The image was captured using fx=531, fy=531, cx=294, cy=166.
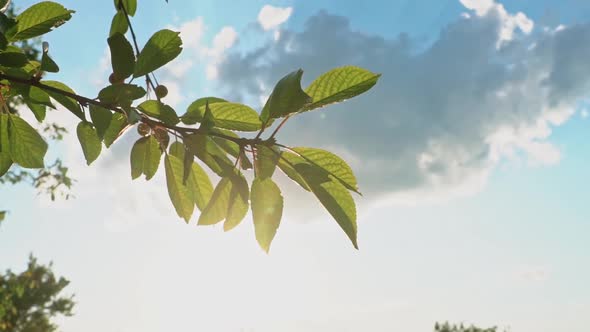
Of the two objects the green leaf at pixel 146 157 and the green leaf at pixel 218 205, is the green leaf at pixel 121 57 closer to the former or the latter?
Answer: the green leaf at pixel 146 157

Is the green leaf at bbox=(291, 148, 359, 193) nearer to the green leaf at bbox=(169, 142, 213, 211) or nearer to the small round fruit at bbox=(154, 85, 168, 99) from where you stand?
the green leaf at bbox=(169, 142, 213, 211)

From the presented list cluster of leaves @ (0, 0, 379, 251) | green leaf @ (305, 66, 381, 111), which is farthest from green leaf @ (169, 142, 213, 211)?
green leaf @ (305, 66, 381, 111)

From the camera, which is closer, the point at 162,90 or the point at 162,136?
the point at 162,136

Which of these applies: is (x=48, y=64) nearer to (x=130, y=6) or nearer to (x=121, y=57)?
(x=121, y=57)

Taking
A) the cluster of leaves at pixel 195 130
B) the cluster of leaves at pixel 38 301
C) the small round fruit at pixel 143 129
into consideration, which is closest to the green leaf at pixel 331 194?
the cluster of leaves at pixel 195 130

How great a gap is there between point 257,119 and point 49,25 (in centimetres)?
61

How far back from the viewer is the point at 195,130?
1.05 m

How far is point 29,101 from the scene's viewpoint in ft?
4.17

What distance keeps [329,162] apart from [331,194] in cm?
7

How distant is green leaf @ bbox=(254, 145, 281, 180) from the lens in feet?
3.55

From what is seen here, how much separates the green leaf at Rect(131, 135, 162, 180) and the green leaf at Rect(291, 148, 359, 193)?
39 centimetres

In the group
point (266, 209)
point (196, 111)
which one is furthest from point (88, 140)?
point (266, 209)

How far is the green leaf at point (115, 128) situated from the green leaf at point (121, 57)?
0.44 ft

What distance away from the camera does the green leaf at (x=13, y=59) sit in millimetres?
1188
